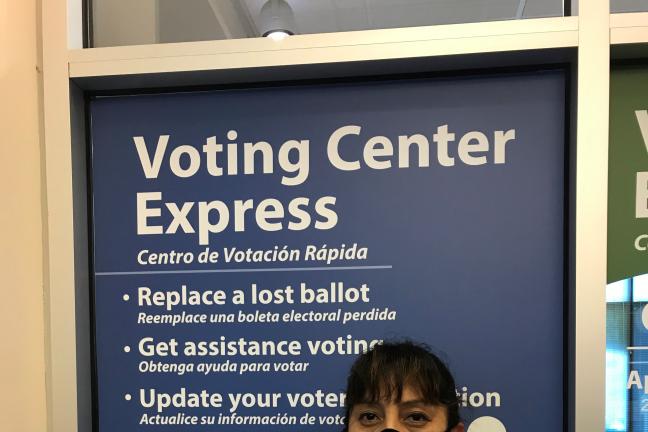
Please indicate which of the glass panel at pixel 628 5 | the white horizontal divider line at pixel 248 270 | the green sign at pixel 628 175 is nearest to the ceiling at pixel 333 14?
the glass panel at pixel 628 5

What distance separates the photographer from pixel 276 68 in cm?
124

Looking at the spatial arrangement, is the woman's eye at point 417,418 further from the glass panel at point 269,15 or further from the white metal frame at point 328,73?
the glass panel at point 269,15

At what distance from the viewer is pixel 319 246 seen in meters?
1.30

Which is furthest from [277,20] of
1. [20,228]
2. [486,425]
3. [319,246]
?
[486,425]

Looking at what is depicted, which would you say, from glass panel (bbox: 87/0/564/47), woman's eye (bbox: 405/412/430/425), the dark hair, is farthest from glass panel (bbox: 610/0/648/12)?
woman's eye (bbox: 405/412/430/425)

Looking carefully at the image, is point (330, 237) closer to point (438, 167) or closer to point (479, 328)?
point (438, 167)

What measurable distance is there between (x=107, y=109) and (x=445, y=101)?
36.5 inches

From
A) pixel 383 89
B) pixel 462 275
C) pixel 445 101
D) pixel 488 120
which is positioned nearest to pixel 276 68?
pixel 383 89

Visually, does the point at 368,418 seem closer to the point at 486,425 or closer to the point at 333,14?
the point at 486,425

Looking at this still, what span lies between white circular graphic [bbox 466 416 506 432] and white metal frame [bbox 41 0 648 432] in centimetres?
17

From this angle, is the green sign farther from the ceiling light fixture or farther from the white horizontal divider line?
the ceiling light fixture

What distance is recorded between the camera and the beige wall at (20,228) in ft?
3.92

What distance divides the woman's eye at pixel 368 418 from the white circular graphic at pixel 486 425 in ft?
1.12

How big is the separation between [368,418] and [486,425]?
379 millimetres
